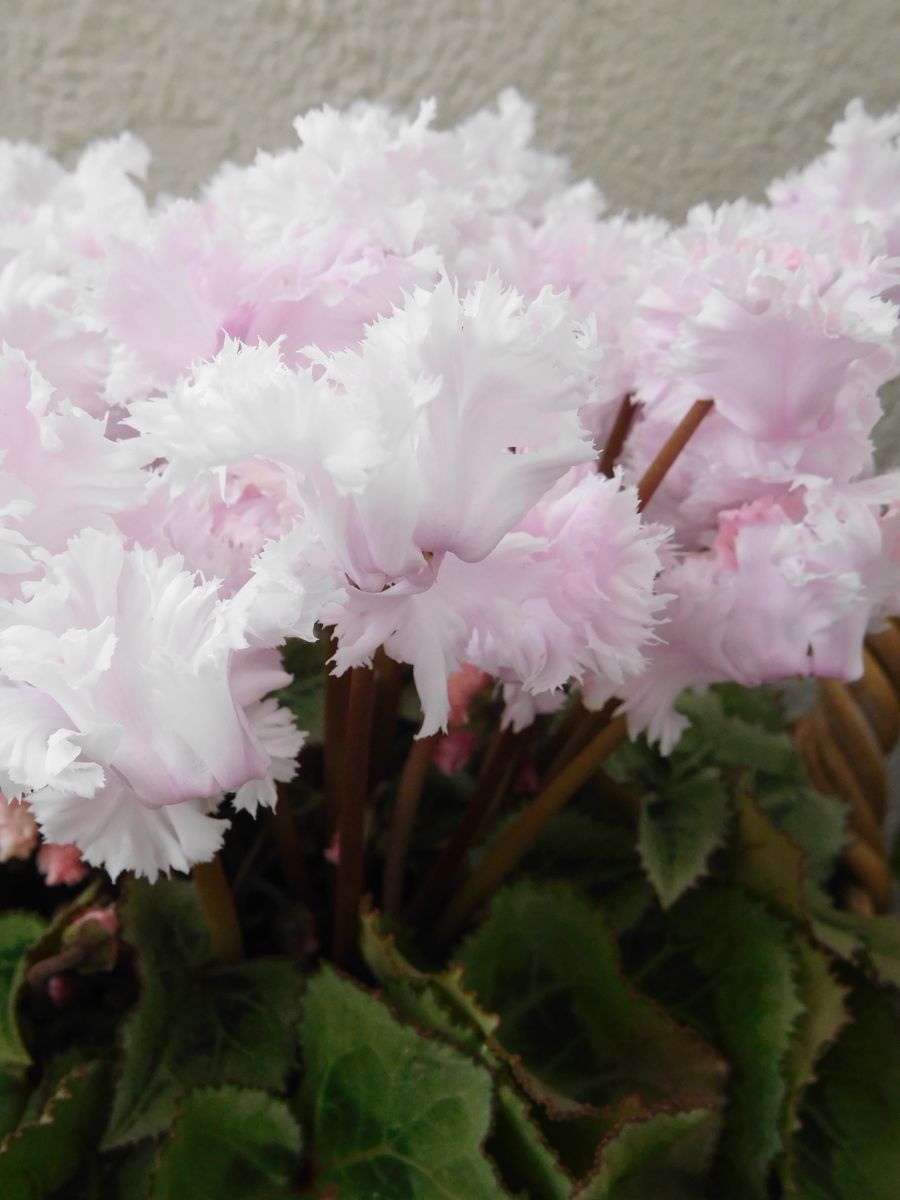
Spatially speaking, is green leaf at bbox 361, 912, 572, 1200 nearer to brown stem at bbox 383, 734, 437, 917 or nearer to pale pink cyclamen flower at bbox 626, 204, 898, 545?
brown stem at bbox 383, 734, 437, 917

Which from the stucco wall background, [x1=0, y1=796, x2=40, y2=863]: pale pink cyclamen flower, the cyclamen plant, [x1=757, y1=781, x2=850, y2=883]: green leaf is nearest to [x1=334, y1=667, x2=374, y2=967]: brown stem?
the cyclamen plant

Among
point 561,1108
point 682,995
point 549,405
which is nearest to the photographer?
point 549,405

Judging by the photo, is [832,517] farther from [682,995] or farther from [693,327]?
[682,995]

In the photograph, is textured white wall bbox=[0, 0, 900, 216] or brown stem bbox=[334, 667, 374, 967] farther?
textured white wall bbox=[0, 0, 900, 216]

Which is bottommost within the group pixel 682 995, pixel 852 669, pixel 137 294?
pixel 682 995

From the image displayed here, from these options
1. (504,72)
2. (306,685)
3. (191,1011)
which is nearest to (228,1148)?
(191,1011)

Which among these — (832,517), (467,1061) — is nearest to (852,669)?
(832,517)
